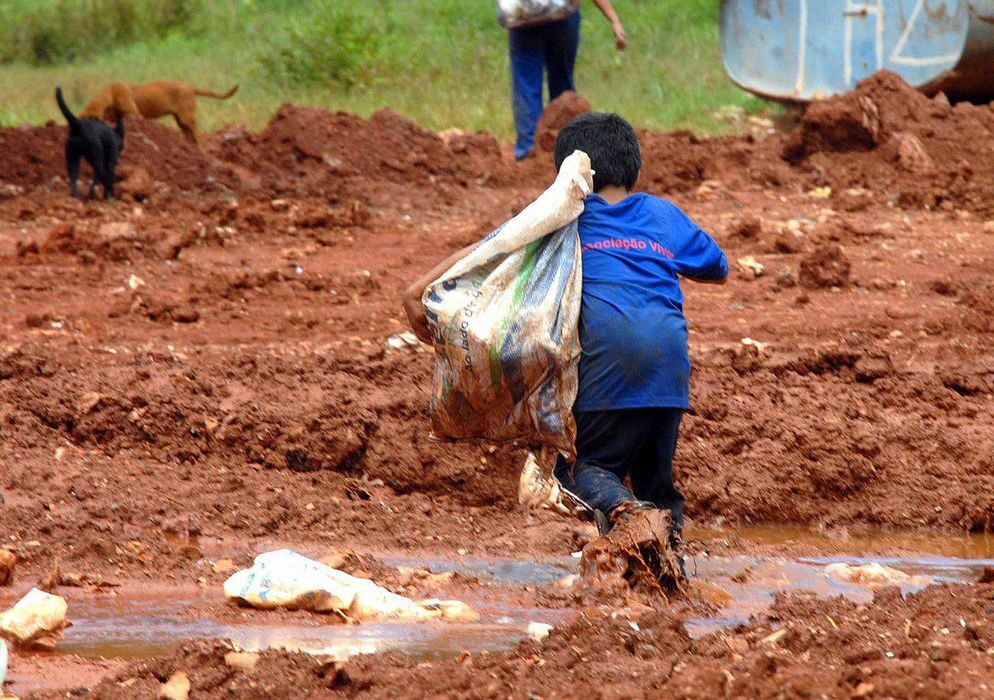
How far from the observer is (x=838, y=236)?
8.65 meters

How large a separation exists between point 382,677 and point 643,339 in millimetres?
1220

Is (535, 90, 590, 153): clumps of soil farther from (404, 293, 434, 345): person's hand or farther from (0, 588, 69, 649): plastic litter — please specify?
(0, 588, 69, 649): plastic litter

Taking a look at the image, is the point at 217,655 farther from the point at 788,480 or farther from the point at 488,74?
the point at 488,74

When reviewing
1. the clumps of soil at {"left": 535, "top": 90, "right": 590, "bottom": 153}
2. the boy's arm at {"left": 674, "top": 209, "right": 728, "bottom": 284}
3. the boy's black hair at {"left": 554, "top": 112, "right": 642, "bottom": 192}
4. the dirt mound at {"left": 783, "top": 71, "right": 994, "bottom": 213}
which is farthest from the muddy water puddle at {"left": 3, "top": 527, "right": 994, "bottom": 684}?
the clumps of soil at {"left": 535, "top": 90, "right": 590, "bottom": 153}

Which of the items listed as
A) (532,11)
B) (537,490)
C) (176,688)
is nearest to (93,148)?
(532,11)

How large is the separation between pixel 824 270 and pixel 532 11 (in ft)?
13.6

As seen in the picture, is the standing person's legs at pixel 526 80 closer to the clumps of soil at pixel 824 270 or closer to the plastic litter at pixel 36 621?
the clumps of soil at pixel 824 270

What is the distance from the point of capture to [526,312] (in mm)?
3752

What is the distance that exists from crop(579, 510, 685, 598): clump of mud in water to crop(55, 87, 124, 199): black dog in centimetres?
741

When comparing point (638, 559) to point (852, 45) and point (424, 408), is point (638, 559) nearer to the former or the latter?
point (424, 408)

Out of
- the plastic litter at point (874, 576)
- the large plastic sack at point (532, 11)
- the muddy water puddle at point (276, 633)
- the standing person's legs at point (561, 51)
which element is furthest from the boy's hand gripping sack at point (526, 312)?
the standing person's legs at point (561, 51)

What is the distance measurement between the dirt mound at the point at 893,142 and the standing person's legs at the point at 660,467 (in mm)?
6407

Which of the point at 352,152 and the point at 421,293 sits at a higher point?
the point at 421,293

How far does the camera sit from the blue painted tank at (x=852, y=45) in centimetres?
1255
